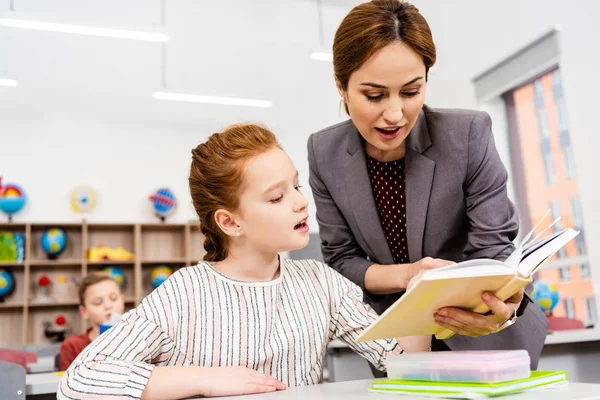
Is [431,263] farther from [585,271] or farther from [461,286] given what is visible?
[585,271]

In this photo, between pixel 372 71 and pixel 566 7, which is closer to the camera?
pixel 372 71

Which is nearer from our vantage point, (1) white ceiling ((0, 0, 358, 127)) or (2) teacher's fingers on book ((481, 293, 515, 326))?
(2) teacher's fingers on book ((481, 293, 515, 326))

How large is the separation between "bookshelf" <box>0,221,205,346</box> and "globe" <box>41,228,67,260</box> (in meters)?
0.07

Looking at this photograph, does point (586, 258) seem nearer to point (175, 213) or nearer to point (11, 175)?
point (175, 213)

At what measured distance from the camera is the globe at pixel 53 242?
6004 millimetres

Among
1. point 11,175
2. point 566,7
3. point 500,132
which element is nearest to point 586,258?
point 500,132

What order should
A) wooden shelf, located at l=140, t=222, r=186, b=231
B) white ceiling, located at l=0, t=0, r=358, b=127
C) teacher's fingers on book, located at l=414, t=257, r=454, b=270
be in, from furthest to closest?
wooden shelf, located at l=140, t=222, r=186, b=231, white ceiling, located at l=0, t=0, r=358, b=127, teacher's fingers on book, located at l=414, t=257, r=454, b=270

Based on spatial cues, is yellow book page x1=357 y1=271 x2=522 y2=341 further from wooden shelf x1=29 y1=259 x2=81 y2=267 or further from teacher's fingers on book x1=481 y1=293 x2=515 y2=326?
wooden shelf x1=29 y1=259 x2=81 y2=267

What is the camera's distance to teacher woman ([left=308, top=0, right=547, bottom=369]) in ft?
4.04

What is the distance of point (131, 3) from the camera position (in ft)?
→ 16.8

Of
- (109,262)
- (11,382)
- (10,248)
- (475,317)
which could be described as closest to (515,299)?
(475,317)

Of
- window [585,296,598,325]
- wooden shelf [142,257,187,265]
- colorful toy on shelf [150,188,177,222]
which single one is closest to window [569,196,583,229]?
window [585,296,598,325]

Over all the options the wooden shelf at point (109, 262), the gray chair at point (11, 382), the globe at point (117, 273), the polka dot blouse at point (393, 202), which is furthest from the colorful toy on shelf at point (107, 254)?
the polka dot blouse at point (393, 202)

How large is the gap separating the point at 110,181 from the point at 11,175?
100 cm
